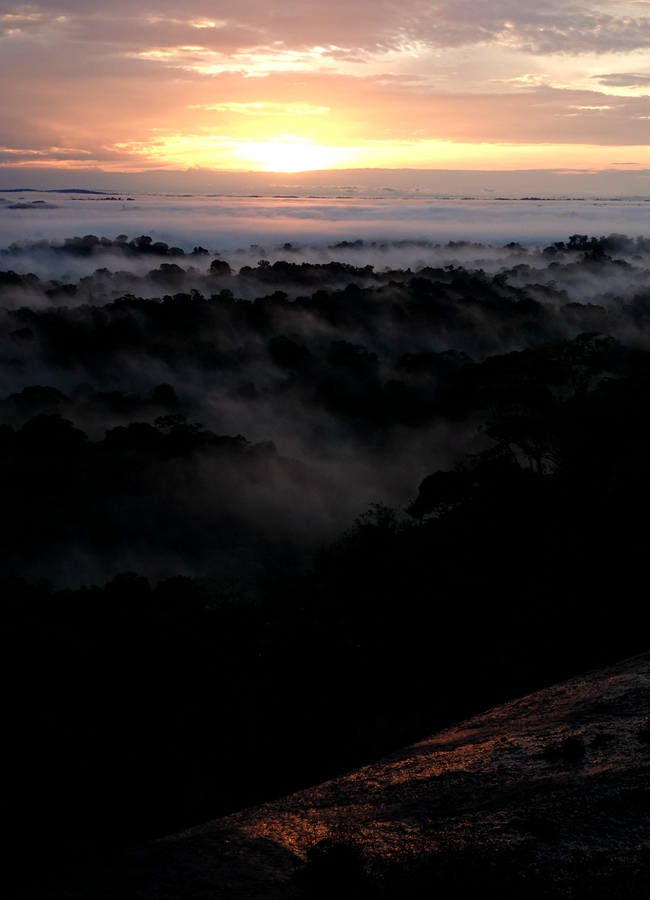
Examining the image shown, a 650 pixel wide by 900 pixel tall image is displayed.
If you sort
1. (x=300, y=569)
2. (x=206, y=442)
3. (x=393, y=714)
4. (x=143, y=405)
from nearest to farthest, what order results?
(x=393, y=714) → (x=300, y=569) → (x=206, y=442) → (x=143, y=405)

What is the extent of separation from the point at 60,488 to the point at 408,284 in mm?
111201

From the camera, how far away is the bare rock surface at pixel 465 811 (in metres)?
8.77

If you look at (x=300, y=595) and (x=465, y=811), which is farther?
(x=300, y=595)

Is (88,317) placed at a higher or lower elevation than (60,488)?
higher

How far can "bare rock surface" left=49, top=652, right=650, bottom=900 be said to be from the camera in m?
8.77

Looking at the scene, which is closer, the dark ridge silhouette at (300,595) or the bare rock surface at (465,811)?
the bare rock surface at (465,811)

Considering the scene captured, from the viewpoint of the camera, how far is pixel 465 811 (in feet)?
31.9

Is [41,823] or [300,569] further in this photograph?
[300,569]

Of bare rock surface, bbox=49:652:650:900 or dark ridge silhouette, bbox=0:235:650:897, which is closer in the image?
bare rock surface, bbox=49:652:650:900

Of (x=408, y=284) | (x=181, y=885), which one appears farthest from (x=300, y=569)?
(x=408, y=284)

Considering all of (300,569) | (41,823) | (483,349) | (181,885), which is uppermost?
(483,349)

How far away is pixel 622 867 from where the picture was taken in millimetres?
7859

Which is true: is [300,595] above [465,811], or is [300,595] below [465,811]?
below

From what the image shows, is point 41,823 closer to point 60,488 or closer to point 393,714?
point 393,714
